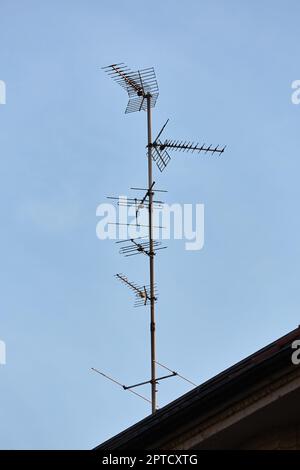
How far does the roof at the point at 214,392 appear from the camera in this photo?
396 inches

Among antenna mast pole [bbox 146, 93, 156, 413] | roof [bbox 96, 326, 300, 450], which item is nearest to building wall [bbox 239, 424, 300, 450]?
roof [bbox 96, 326, 300, 450]

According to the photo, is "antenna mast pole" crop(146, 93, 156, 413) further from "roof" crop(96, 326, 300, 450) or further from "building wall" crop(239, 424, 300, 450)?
"building wall" crop(239, 424, 300, 450)

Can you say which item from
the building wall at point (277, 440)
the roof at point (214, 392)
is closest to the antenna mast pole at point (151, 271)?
the roof at point (214, 392)

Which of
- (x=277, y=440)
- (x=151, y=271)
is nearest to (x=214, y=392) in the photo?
(x=277, y=440)

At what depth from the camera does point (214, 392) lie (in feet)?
34.6

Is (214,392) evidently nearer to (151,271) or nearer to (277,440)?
(277,440)

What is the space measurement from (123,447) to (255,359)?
7.88 ft

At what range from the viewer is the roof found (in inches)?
396

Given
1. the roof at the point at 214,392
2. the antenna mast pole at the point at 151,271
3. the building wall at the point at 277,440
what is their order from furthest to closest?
the antenna mast pole at the point at 151,271 < the building wall at the point at 277,440 < the roof at the point at 214,392

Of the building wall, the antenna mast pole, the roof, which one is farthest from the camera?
the antenna mast pole

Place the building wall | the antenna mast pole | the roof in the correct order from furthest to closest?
the antenna mast pole
the building wall
the roof

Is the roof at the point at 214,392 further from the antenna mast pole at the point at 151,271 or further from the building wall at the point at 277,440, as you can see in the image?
the antenna mast pole at the point at 151,271
